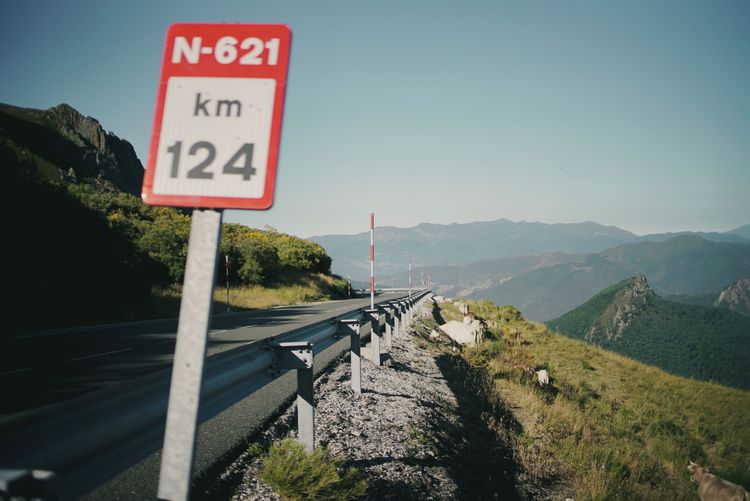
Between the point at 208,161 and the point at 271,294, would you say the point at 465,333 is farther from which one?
the point at 271,294

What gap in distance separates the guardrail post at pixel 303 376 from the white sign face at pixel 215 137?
190 centimetres

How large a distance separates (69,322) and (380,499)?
1437 centimetres

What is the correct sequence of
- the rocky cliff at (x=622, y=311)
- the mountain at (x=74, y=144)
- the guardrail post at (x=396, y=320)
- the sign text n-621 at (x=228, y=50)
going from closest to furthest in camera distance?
the sign text n-621 at (x=228, y=50)
the guardrail post at (x=396, y=320)
the mountain at (x=74, y=144)
the rocky cliff at (x=622, y=311)

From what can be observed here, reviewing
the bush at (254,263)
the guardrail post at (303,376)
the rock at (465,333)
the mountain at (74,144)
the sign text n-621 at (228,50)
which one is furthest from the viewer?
the mountain at (74,144)

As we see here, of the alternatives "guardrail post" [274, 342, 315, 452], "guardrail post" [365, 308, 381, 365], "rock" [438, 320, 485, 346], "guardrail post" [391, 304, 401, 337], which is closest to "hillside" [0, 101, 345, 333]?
"guardrail post" [391, 304, 401, 337]

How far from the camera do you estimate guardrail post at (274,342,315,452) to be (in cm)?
310

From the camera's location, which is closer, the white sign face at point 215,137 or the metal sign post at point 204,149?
the metal sign post at point 204,149

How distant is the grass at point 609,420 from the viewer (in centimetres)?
528

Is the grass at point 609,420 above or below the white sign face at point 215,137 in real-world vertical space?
below

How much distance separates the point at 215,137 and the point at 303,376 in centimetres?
219

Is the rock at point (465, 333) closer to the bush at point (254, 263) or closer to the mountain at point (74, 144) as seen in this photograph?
the bush at point (254, 263)

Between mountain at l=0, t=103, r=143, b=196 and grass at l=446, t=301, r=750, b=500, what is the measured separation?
5474cm

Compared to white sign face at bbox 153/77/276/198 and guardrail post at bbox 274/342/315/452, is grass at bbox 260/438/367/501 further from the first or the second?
white sign face at bbox 153/77/276/198

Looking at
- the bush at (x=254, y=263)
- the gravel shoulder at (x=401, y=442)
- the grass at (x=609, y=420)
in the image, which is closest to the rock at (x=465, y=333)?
the grass at (x=609, y=420)
